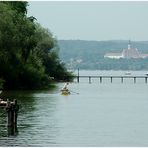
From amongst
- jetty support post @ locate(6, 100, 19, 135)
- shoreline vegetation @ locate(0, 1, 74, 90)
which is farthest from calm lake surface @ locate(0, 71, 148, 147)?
shoreline vegetation @ locate(0, 1, 74, 90)

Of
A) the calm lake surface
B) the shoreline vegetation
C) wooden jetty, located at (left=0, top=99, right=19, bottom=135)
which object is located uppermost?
Answer: the shoreline vegetation

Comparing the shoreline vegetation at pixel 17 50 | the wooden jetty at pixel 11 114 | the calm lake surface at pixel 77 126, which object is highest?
the shoreline vegetation at pixel 17 50

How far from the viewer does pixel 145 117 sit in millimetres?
58500

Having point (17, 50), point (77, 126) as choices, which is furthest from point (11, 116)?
point (17, 50)

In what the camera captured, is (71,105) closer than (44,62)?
Yes

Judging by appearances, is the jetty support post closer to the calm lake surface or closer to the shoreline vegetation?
the calm lake surface

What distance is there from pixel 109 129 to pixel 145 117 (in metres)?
11.7

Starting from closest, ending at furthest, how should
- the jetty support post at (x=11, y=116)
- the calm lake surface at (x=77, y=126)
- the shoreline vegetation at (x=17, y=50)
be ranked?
the calm lake surface at (x=77, y=126), the jetty support post at (x=11, y=116), the shoreline vegetation at (x=17, y=50)

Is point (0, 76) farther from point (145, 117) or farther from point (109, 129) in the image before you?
point (109, 129)

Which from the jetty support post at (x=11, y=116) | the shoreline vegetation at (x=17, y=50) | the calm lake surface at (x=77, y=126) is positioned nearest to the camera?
the calm lake surface at (x=77, y=126)

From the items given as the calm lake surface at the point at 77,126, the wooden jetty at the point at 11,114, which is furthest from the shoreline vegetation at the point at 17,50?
the wooden jetty at the point at 11,114

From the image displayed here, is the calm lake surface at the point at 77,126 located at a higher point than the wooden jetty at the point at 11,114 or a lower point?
lower

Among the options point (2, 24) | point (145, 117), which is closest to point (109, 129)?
point (145, 117)

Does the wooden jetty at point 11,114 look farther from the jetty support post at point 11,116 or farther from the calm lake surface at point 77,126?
the calm lake surface at point 77,126
